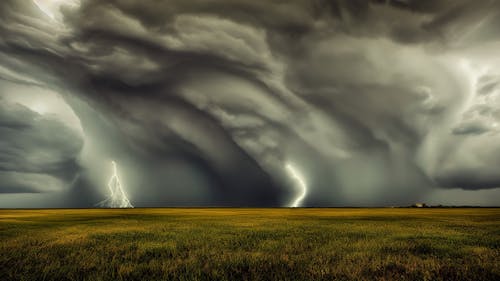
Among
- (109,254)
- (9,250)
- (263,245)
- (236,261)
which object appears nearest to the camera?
(236,261)

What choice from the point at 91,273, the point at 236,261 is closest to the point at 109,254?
the point at 91,273

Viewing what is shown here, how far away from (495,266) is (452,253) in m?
3.02

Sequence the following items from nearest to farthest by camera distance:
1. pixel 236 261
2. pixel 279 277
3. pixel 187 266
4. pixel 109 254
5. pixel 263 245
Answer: pixel 279 277 → pixel 187 266 → pixel 236 261 → pixel 109 254 → pixel 263 245

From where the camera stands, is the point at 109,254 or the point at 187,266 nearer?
the point at 187,266

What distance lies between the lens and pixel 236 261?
10.3m

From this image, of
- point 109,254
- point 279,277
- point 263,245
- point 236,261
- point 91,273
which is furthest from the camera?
point 263,245

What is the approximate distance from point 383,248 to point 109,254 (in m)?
12.0

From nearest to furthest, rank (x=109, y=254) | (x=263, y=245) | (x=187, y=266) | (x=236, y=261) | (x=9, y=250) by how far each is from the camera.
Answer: (x=187, y=266) → (x=236, y=261) → (x=109, y=254) → (x=9, y=250) → (x=263, y=245)

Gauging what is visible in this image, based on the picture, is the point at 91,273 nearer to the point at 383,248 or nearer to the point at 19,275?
the point at 19,275

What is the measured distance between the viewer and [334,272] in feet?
28.7

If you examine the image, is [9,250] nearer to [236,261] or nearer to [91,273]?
[91,273]

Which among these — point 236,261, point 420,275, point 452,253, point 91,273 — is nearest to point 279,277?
point 236,261

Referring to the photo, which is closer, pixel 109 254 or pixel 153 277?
pixel 153 277

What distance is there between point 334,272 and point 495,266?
5.65 m
